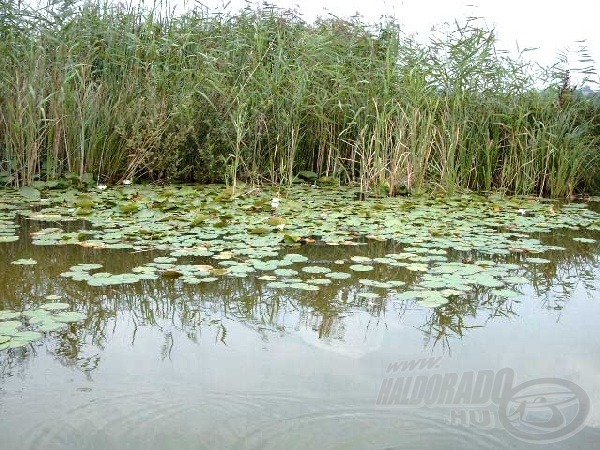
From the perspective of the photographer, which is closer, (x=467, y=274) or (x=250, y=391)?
(x=250, y=391)

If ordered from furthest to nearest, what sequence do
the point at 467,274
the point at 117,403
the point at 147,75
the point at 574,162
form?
1. the point at 574,162
2. the point at 147,75
3. the point at 467,274
4. the point at 117,403

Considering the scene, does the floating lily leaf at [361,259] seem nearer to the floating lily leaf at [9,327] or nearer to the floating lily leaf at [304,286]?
the floating lily leaf at [304,286]

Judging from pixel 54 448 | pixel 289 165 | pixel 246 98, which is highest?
pixel 246 98

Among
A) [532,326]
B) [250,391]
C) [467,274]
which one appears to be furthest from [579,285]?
[250,391]

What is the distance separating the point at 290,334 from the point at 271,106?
4.84m

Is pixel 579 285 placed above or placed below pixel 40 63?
below

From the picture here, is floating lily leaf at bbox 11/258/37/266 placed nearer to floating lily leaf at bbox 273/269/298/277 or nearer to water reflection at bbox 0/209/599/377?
water reflection at bbox 0/209/599/377

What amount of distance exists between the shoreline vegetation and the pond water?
1.70 m

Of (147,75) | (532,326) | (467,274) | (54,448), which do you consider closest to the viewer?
(54,448)

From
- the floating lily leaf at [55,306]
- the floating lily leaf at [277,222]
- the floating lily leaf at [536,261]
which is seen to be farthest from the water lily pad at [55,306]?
the floating lily leaf at [536,261]

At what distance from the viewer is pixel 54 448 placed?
5.57 ft

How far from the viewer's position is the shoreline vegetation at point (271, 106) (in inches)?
250

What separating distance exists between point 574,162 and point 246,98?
11.1 feet

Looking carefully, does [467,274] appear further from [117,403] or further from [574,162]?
[574,162]
